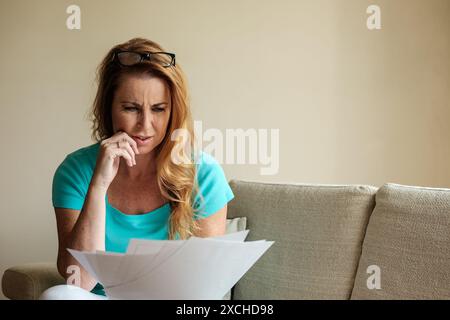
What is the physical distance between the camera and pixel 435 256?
4.51 feet

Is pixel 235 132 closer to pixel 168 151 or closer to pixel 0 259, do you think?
pixel 0 259

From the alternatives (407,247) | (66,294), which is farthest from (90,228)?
(407,247)

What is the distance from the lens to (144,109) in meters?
1.37

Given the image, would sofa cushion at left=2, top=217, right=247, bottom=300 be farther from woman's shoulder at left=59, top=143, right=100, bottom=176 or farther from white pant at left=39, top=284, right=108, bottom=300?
white pant at left=39, top=284, right=108, bottom=300

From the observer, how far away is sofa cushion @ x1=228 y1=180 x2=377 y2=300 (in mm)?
1646

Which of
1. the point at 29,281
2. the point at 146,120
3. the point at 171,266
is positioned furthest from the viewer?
the point at 29,281

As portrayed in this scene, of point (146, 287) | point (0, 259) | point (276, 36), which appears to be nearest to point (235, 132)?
point (276, 36)

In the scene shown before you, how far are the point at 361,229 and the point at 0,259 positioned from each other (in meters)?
1.91

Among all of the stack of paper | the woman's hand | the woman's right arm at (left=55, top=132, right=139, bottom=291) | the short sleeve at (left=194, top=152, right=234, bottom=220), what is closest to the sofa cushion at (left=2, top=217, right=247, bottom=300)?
the short sleeve at (left=194, top=152, right=234, bottom=220)

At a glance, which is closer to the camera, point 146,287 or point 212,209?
point 146,287

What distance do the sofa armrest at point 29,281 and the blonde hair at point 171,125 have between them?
1.74 feet

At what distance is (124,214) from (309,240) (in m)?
0.50

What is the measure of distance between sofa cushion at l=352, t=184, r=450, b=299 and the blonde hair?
0.44 meters

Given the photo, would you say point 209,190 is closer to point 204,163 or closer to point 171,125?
point 204,163
